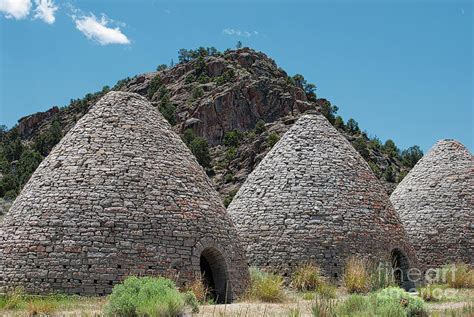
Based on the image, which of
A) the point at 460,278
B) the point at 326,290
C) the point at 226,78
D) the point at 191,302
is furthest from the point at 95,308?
the point at 226,78

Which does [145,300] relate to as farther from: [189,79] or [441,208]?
[189,79]

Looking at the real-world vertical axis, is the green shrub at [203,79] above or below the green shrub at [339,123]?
above

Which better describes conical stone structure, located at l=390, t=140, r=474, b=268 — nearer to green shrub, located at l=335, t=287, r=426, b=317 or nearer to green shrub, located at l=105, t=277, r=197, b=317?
green shrub, located at l=335, t=287, r=426, b=317

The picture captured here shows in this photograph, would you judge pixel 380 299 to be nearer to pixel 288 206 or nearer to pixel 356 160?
pixel 288 206

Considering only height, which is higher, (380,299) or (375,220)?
(375,220)

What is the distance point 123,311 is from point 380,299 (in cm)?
423

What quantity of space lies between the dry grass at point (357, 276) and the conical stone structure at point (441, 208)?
563 cm

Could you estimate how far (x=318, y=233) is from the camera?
54.5 feet

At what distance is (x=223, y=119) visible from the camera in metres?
57.5

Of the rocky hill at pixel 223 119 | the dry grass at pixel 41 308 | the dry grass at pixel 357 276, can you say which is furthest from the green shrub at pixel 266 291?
the rocky hill at pixel 223 119

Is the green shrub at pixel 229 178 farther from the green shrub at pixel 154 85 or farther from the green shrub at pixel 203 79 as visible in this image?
the green shrub at pixel 154 85

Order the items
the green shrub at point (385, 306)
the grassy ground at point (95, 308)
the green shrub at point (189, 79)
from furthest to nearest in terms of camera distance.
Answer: the green shrub at point (189, 79) < the grassy ground at point (95, 308) < the green shrub at point (385, 306)

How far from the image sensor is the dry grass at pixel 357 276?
15.6 metres

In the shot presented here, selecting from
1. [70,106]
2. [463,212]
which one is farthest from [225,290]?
[70,106]
